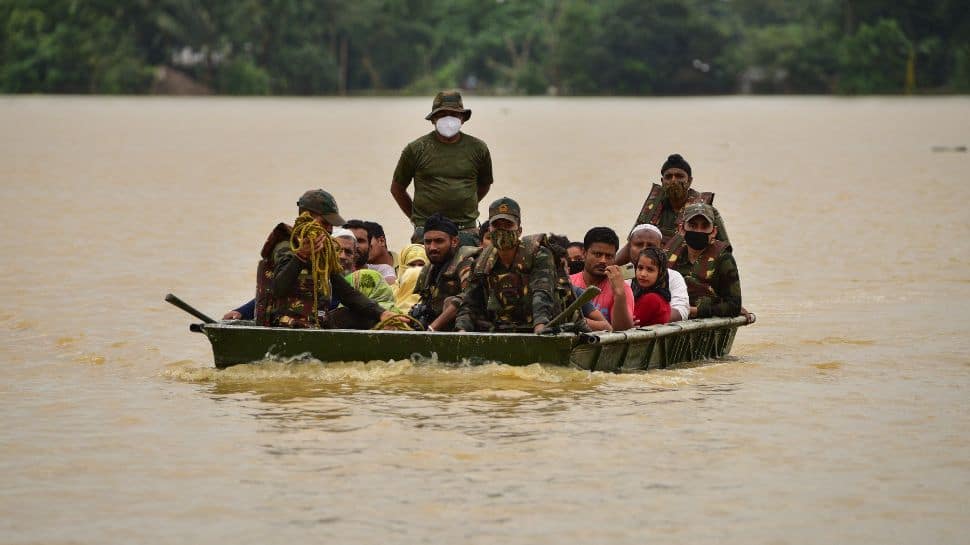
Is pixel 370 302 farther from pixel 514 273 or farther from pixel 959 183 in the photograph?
pixel 959 183

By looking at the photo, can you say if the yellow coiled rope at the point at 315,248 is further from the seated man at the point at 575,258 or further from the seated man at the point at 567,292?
the seated man at the point at 575,258

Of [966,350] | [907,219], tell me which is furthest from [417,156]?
[907,219]

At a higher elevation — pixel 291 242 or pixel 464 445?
pixel 291 242

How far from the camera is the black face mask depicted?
41.0 feet

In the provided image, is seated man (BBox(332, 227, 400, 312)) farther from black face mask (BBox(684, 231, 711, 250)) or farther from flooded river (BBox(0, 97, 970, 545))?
black face mask (BBox(684, 231, 711, 250))

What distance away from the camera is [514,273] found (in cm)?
1139

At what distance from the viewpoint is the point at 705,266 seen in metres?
12.7

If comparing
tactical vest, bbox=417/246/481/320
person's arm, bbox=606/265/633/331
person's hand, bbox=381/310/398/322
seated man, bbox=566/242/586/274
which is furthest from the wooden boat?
seated man, bbox=566/242/586/274

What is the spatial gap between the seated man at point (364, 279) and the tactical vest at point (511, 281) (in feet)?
2.87

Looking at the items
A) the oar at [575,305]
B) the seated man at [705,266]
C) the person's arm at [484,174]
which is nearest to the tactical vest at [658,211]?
the seated man at [705,266]

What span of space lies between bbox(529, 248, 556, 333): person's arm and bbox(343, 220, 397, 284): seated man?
176 cm

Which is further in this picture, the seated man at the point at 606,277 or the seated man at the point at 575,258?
the seated man at the point at 575,258

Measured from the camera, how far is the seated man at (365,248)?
12.8 m

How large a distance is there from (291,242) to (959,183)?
2599 cm
